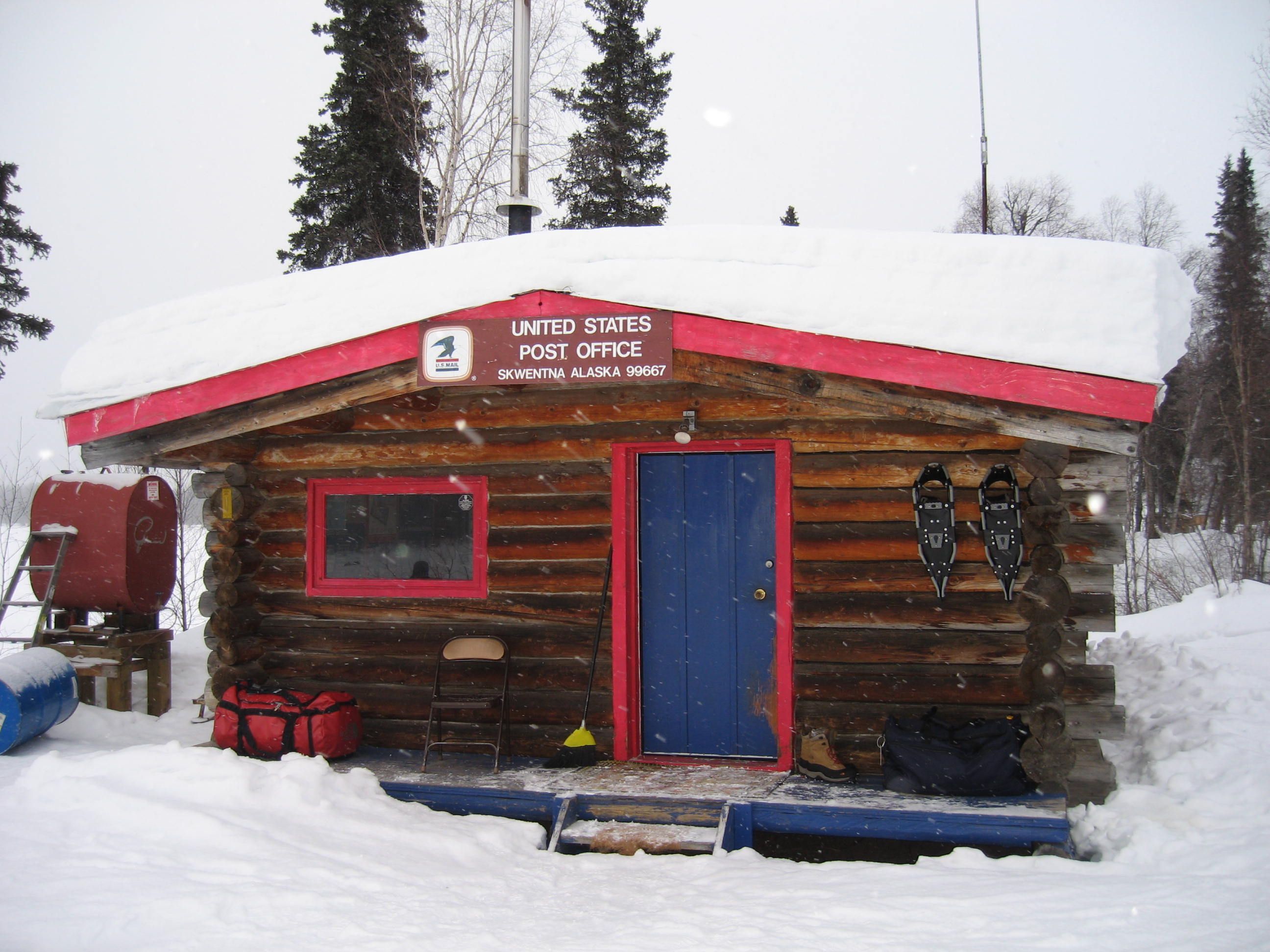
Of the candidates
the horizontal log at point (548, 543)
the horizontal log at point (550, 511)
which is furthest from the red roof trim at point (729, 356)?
the horizontal log at point (548, 543)

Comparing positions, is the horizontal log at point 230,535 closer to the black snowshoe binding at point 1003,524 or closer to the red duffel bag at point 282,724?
the red duffel bag at point 282,724

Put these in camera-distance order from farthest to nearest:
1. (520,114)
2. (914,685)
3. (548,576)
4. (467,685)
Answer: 1. (520,114)
2. (467,685)
3. (548,576)
4. (914,685)

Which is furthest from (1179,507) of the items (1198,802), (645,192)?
(1198,802)

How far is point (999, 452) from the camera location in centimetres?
564

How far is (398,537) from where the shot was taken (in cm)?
676

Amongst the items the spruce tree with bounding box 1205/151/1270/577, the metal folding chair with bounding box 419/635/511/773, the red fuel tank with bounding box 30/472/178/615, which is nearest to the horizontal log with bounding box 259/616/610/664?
the metal folding chair with bounding box 419/635/511/773

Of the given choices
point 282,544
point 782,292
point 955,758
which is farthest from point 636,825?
point 282,544

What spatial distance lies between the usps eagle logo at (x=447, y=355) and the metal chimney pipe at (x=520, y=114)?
8.23 feet

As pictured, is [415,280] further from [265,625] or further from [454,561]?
[265,625]

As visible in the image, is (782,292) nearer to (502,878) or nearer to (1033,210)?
(502,878)

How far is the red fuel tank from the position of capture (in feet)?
27.9

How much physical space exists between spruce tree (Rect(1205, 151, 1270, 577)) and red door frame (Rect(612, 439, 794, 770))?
804 inches

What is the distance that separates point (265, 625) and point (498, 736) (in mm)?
2153

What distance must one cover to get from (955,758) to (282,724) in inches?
171
